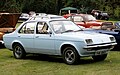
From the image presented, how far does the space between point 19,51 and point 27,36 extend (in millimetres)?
790

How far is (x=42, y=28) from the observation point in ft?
40.7

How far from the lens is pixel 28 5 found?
82.2 meters

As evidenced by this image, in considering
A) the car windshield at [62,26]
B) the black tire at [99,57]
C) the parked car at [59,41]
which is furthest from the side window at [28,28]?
the black tire at [99,57]

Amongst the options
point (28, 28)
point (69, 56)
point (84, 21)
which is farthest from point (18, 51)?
point (84, 21)

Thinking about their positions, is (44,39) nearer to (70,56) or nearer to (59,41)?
(59,41)

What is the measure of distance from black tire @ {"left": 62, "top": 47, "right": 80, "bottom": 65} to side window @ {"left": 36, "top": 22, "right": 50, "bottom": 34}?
44.8 inches

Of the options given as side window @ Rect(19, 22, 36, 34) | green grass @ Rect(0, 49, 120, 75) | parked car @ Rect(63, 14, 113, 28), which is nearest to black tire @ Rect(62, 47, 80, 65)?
green grass @ Rect(0, 49, 120, 75)

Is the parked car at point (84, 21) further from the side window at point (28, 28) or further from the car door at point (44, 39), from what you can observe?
the car door at point (44, 39)

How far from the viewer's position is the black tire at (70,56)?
11.2 m

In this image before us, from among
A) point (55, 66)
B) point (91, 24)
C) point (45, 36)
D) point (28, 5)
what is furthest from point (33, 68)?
point (28, 5)

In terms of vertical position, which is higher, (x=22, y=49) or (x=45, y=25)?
(x=45, y=25)

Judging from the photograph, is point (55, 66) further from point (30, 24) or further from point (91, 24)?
point (91, 24)

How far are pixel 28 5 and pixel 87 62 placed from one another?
233 ft

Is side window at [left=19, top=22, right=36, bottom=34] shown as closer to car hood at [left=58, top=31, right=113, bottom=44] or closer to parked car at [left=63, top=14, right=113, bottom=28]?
car hood at [left=58, top=31, right=113, bottom=44]
